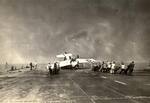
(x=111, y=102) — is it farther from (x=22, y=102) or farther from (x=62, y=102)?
(x=22, y=102)

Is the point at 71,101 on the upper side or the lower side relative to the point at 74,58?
lower

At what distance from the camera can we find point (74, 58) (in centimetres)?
5838

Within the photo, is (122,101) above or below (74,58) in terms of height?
below

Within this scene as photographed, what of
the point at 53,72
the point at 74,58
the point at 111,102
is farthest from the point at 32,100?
the point at 74,58

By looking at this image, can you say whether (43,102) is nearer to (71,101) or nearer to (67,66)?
(71,101)

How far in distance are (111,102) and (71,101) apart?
224 cm

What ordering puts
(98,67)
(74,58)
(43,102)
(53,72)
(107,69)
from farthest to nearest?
(74,58), (98,67), (107,69), (53,72), (43,102)

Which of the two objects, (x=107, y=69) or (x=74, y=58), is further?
(x=74, y=58)

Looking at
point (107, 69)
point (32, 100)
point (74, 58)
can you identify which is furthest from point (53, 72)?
point (32, 100)

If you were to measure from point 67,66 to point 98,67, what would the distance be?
40.0ft

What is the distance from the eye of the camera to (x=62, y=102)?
12.2 m

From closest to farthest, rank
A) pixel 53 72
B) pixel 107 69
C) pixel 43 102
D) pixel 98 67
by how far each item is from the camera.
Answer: pixel 43 102, pixel 53 72, pixel 107 69, pixel 98 67

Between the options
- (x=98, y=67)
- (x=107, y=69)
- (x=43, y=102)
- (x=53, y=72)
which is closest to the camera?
(x=43, y=102)

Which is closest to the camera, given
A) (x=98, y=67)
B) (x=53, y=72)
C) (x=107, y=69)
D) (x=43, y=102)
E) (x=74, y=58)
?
(x=43, y=102)
